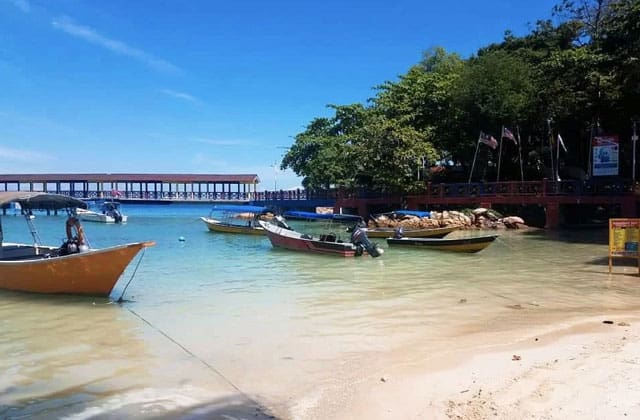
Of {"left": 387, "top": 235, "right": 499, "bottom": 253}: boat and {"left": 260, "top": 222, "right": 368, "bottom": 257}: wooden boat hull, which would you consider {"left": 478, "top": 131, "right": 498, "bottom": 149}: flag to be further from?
{"left": 260, "top": 222, "right": 368, "bottom": 257}: wooden boat hull

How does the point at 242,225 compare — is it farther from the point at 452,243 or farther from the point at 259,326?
the point at 259,326

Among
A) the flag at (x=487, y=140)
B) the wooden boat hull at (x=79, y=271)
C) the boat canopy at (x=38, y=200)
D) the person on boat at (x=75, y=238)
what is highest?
the flag at (x=487, y=140)

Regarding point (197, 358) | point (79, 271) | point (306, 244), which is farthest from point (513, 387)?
point (306, 244)

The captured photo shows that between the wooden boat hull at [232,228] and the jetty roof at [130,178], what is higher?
the jetty roof at [130,178]

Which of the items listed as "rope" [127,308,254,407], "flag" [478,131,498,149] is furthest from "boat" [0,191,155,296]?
"flag" [478,131,498,149]

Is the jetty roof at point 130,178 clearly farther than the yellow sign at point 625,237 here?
Yes

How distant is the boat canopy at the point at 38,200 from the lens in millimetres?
12648

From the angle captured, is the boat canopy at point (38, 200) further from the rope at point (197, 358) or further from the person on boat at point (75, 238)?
the rope at point (197, 358)

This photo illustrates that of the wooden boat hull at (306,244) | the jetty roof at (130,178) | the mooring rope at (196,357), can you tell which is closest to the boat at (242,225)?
the wooden boat hull at (306,244)

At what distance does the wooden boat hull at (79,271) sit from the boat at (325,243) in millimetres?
9988

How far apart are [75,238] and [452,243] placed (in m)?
13.9

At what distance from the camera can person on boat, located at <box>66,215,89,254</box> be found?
483 inches

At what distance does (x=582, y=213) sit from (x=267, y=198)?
129 ft

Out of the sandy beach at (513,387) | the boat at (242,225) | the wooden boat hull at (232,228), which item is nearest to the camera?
the sandy beach at (513,387)
